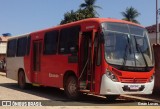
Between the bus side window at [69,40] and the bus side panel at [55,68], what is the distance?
330mm

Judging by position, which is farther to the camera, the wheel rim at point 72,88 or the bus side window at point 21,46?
the bus side window at point 21,46

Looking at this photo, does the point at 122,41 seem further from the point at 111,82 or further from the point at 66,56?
the point at 66,56

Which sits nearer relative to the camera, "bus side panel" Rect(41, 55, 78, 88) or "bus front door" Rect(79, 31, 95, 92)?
"bus front door" Rect(79, 31, 95, 92)

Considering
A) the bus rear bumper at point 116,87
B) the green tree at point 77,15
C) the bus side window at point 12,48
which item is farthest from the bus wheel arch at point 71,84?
the green tree at point 77,15

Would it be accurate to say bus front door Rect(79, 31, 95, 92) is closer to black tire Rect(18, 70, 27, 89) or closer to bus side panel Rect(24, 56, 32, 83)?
bus side panel Rect(24, 56, 32, 83)

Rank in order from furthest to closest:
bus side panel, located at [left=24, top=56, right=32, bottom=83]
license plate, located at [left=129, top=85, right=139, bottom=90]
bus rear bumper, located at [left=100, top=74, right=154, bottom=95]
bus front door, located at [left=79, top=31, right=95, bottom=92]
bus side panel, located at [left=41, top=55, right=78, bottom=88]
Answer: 1. bus side panel, located at [left=24, top=56, right=32, bottom=83]
2. bus side panel, located at [left=41, top=55, right=78, bottom=88]
3. bus front door, located at [left=79, top=31, right=95, bottom=92]
4. license plate, located at [left=129, top=85, right=139, bottom=90]
5. bus rear bumper, located at [left=100, top=74, right=154, bottom=95]

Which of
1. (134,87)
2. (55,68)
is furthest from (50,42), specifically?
(134,87)

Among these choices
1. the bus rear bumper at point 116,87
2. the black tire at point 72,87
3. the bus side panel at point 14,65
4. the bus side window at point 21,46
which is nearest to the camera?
the bus rear bumper at point 116,87

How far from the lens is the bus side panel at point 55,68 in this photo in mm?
14758

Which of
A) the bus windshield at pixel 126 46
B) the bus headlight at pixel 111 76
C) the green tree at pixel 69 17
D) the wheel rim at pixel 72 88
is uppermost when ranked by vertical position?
the green tree at pixel 69 17

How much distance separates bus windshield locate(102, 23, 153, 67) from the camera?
12.8 m

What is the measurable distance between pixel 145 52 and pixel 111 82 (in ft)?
6.52

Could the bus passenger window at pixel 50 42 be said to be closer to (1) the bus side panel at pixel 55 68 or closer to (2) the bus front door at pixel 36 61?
(1) the bus side panel at pixel 55 68

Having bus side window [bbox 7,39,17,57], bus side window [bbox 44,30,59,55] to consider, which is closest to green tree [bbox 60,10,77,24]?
bus side window [bbox 7,39,17,57]
